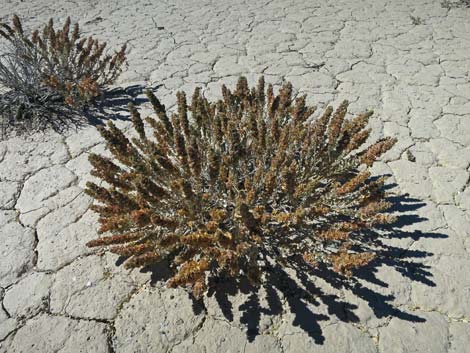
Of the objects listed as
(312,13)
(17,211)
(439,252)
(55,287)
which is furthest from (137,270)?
(312,13)

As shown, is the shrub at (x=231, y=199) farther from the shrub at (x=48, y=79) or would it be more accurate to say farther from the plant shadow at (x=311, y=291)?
the shrub at (x=48, y=79)

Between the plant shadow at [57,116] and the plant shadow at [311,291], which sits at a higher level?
the plant shadow at [57,116]

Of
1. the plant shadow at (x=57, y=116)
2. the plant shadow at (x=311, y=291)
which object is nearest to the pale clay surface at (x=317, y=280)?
the plant shadow at (x=311, y=291)

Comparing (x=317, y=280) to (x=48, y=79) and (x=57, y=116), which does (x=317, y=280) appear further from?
(x=48, y=79)

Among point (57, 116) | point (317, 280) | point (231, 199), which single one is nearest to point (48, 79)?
point (57, 116)

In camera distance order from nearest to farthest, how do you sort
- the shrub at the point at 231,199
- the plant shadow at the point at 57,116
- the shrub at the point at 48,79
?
1. the shrub at the point at 231,199
2. the plant shadow at the point at 57,116
3. the shrub at the point at 48,79

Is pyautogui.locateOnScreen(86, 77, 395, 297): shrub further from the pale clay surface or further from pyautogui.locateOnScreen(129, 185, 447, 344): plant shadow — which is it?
the pale clay surface
